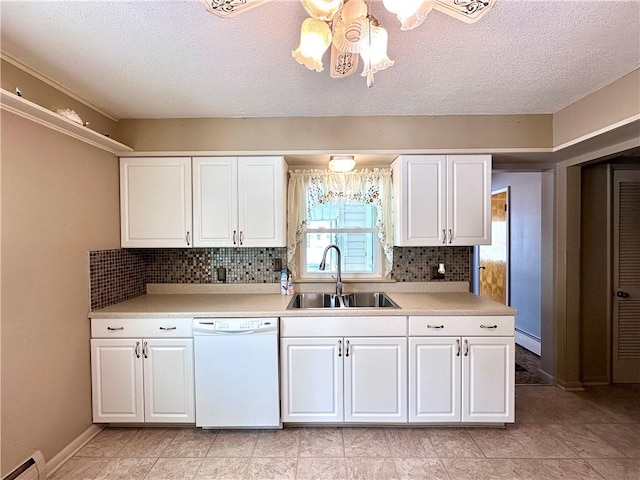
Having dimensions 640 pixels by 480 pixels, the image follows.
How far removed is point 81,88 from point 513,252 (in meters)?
4.69

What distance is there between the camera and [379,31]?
112cm

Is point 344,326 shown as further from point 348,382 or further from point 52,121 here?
point 52,121

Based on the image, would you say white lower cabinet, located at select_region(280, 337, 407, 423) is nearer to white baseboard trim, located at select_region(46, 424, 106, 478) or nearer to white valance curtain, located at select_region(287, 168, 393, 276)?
white valance curtain, located at select_region(287, 168, 393, 276)

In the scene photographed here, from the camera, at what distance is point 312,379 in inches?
84.1

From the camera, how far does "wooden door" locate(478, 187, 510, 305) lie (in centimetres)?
414

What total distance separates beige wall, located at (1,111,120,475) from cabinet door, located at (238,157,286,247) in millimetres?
1022

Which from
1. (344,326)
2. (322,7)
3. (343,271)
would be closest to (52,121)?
(322,7)

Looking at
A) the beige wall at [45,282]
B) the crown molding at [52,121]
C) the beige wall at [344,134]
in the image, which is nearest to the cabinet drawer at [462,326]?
the beige wall at [344,134]

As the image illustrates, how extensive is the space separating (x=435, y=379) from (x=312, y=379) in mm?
859

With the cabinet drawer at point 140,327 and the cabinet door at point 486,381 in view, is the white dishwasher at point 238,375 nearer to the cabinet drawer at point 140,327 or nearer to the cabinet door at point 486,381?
the cabinet drawer at point 140,327

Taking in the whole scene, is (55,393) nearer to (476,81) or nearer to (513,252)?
(476,81)

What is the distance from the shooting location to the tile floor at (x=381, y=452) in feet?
5.84

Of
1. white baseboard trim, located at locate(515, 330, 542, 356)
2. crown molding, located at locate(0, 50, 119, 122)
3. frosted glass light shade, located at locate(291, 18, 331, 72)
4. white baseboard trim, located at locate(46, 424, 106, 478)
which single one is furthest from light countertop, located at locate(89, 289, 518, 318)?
white baseboard trim, located at locate(515, 330, 542, 356)

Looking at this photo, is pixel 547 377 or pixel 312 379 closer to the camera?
pixel 312 379
